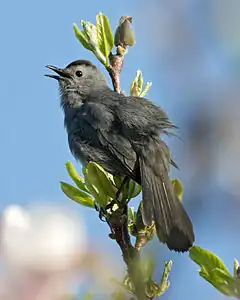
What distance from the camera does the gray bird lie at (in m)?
3.37

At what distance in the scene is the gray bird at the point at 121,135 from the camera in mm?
3373

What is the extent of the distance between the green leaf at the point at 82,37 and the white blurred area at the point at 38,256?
150cm

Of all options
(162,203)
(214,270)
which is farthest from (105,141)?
(214,270)

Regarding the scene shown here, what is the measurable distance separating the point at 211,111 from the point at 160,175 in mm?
2090

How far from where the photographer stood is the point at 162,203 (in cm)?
310

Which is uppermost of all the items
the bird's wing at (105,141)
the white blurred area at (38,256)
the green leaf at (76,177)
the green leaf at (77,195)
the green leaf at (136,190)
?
the bird's wing at (105,141)

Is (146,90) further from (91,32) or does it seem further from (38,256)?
(38,256)

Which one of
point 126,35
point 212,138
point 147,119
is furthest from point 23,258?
point 147,119

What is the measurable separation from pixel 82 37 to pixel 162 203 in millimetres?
923

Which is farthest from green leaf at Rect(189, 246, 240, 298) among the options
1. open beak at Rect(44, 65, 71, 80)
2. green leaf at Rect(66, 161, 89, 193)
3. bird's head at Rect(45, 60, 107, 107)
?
bird's head at Rect(45, 60, 107, 107)

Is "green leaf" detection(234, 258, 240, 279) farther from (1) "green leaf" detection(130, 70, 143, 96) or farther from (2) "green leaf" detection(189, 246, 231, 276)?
(1) "green leaf" detection(130, 70, 143, 96)

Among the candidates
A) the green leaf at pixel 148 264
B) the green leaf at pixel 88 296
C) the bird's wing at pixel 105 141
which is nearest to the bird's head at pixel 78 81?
the bird's wing at pixel 105 141

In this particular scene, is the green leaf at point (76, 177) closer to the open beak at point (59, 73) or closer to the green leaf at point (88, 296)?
the green leaf at point (88, 296)

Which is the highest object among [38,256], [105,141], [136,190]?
[105,141]
